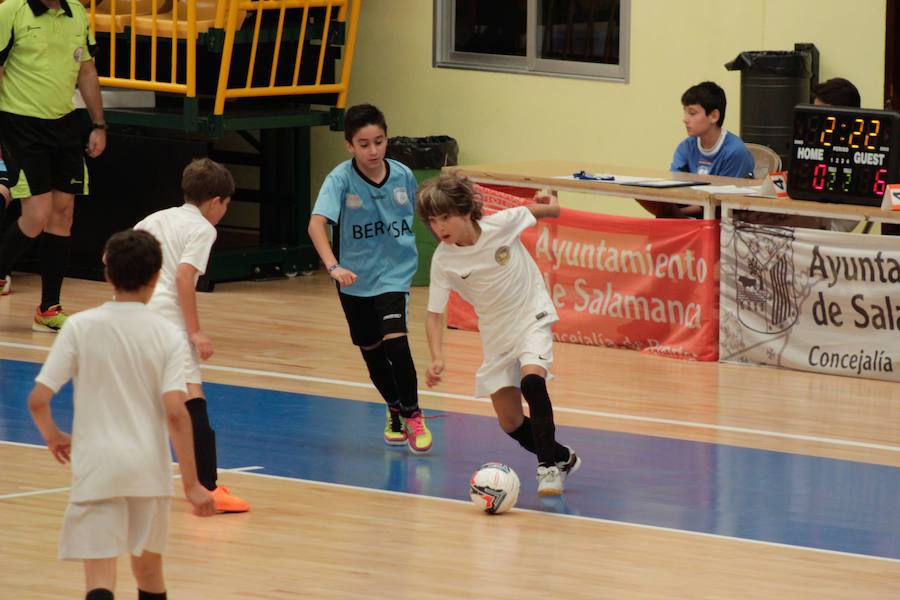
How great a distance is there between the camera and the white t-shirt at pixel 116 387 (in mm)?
4961

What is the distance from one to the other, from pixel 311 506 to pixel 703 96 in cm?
460

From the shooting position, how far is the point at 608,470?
8.16m

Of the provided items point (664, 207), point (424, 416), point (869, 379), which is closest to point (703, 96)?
point (664, 207)

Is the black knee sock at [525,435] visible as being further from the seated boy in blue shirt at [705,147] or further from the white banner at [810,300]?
the seated boy in blue shirt at [705,147]

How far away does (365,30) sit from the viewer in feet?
46.8

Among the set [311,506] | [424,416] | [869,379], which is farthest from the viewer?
[869,379]

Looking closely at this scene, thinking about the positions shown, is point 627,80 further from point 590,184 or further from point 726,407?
point 726,407

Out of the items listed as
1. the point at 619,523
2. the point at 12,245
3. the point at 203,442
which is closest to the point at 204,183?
the point at 203,442

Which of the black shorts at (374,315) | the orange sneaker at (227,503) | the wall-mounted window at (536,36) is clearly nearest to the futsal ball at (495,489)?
the orange sneaker at (227,503)

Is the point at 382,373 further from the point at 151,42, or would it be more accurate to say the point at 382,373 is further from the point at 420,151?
the point at 151,42

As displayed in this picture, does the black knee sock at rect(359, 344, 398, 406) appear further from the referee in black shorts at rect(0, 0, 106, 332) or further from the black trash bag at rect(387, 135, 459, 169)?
the black trash bag at rect(387, 135, 459, 169)

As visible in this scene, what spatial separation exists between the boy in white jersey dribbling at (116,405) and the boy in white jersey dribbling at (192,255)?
161 centimetres

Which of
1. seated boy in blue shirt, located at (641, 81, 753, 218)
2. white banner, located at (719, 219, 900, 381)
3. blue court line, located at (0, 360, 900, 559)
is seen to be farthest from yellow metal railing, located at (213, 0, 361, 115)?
white banner, located at (719, 219, 900, 381)

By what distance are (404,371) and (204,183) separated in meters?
1.84
